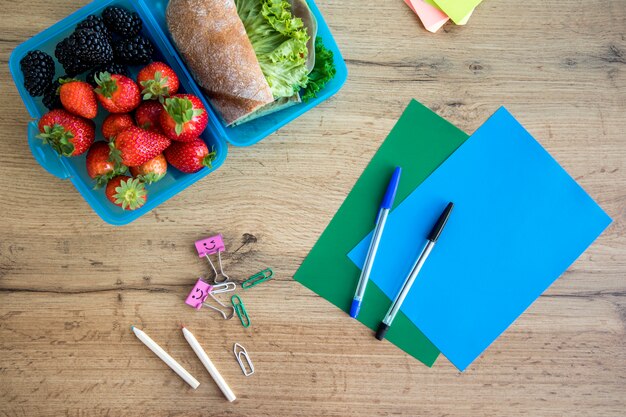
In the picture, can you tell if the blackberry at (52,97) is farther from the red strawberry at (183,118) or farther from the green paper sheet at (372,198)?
the green paper sheet at (372,198)

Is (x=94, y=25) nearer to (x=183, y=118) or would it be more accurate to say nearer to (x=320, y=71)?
(x=183, y=118)

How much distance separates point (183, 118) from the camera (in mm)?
851

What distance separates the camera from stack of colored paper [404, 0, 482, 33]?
3.41ft

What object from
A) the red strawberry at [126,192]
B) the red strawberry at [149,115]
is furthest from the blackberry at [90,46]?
the red strawberry at [126,192]

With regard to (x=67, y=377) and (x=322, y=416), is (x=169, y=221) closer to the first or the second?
(x=67, y=377)

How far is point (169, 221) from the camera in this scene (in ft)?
3.40

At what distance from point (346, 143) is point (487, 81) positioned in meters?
0.33

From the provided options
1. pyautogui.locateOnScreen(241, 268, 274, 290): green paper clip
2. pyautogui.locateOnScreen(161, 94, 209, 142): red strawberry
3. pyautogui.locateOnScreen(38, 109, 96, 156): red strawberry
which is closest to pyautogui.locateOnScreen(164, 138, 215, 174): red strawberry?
pyautogui.locateOnScreen(161, 94, 209, 142): red strawberry

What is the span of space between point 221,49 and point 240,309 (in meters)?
0.52

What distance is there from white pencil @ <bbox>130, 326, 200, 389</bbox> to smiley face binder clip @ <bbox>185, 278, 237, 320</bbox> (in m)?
0.11

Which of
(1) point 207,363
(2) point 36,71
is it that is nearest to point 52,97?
(2) point 36,71

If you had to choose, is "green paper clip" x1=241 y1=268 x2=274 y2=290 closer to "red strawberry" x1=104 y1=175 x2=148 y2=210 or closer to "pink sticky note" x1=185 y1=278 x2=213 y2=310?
"pink sticky note" x1=185 y1=278 x2=213 y2=310

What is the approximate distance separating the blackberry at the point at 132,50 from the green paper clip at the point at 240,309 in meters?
0.50

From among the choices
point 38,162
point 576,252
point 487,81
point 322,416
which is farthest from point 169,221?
point 576,252
